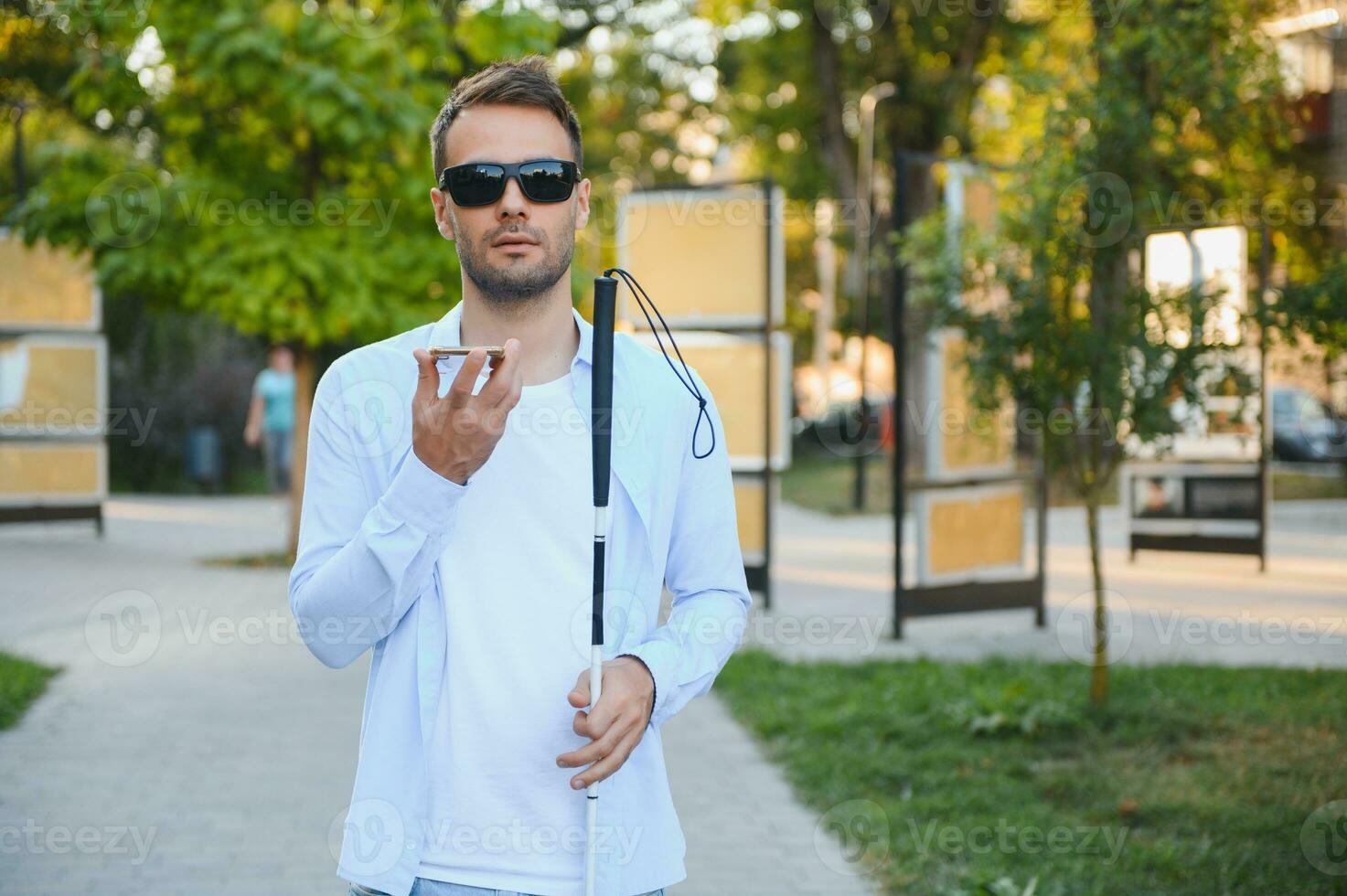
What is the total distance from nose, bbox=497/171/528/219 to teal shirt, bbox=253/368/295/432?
17.5 metres

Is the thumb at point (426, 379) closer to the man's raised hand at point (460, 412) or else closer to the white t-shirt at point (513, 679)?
the man's raised hand at point (460, 412)

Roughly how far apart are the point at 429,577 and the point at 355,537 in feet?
0.43

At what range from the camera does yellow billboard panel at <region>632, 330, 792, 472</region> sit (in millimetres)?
12000

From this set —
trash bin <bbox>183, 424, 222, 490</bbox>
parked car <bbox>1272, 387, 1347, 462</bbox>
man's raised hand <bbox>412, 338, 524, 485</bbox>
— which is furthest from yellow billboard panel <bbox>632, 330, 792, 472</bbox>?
parked car <bbox>1272, 387, 1347, 462</bbox>

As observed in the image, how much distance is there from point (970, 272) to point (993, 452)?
2.15 m

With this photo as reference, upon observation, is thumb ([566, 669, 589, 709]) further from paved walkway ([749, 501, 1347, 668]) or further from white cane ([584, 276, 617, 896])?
paved walkway ([749, 501, 1347, 668])

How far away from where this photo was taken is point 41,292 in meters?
16.2

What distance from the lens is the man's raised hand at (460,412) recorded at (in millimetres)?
1944

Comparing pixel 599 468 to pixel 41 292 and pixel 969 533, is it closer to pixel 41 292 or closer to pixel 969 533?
pixel 969 533

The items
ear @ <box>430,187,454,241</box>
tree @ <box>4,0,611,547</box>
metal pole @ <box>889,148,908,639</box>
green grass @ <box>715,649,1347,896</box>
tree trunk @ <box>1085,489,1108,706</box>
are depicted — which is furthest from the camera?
tree @ <box>4,0,611,547</box>

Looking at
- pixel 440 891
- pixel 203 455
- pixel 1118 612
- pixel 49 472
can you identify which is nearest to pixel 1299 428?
pixel 1118 612

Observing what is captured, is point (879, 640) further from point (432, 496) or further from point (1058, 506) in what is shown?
point (1058, 506)

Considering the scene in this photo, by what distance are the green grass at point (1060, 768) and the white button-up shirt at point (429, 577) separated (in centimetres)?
308

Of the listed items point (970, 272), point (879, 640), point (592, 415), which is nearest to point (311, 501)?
point (592, 415)
